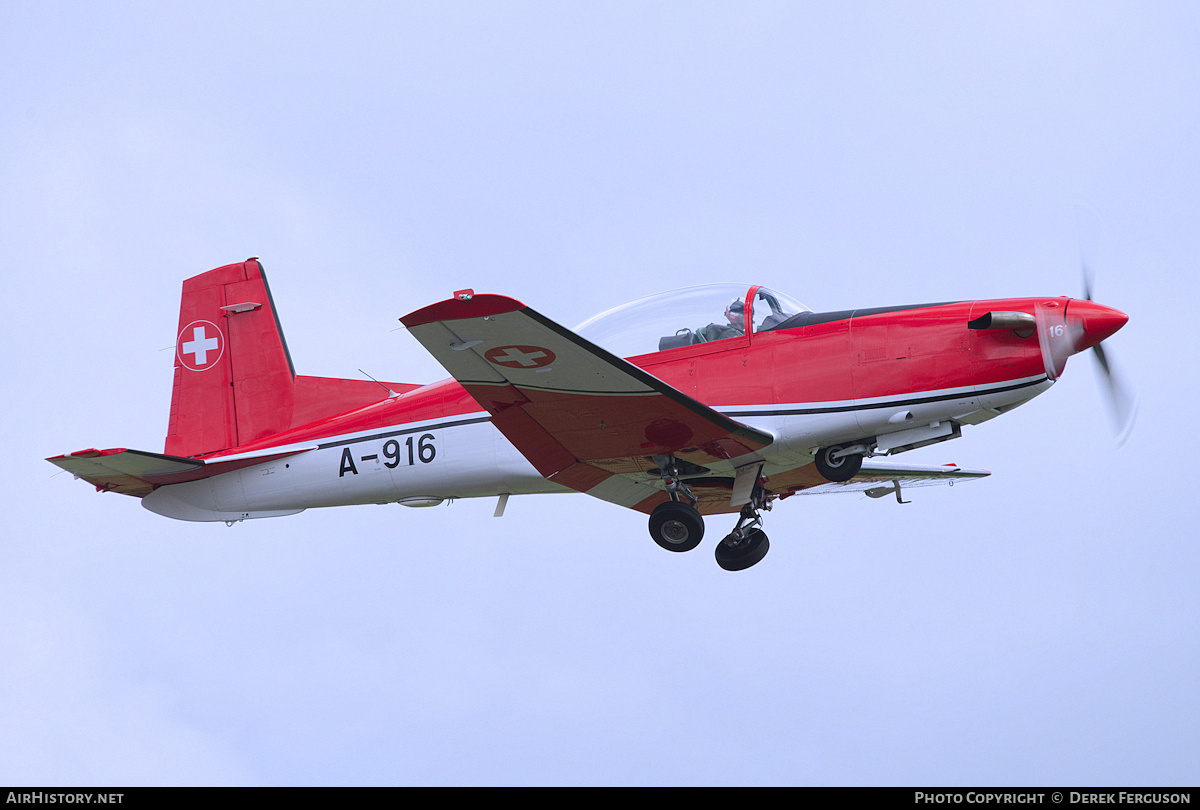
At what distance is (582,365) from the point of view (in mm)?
11891

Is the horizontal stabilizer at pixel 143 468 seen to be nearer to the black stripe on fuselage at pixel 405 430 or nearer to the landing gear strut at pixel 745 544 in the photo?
the black stripe on fuselage at pixel 405 430

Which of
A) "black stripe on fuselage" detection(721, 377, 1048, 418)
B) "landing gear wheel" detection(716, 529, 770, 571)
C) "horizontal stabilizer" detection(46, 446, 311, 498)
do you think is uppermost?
"black stripe on fuselage" detection(721, 377, 1048, 418)

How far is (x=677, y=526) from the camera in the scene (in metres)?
13.0

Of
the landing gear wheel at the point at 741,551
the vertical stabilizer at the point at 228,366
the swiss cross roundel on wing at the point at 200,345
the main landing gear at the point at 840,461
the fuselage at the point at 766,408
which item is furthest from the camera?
the swiss cross roundel on wing at the point at 200,345

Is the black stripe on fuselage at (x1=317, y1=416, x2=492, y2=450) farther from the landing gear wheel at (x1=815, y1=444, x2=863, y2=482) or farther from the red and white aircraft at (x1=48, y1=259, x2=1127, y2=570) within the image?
the landing gear wheel at (x1=815, y1=444, x2=863, y2=482)

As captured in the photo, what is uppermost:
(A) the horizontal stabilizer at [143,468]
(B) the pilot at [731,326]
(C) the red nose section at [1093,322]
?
(B) the pilot at [731,326]

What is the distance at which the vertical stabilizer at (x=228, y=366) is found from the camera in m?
15.5

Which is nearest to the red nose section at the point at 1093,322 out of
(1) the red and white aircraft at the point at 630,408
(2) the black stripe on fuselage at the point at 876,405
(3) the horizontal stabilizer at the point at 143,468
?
(1) the red and white aircraft at the point at 630,408

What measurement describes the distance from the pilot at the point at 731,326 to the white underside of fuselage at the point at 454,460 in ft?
2.63

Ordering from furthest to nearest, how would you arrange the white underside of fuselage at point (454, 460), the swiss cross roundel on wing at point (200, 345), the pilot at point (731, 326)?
the swiss cross roundel on wing at point (200, 345)
the pilot at point (731, 326)
the white underside of fuselage at point (454, 460)

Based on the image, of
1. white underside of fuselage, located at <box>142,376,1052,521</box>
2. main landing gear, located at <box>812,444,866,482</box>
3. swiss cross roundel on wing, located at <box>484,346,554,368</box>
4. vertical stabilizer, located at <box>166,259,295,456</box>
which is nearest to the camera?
swiss cross roundel on wing, located at <box>484,346,554,368</box>

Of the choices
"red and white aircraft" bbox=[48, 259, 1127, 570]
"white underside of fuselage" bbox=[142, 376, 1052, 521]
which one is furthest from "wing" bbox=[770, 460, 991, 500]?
"white underside of fuselage" bbox=[142, 376, 1052, 521]

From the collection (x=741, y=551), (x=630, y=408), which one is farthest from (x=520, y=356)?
(x=741, y=551)

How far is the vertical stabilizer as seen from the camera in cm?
1548
